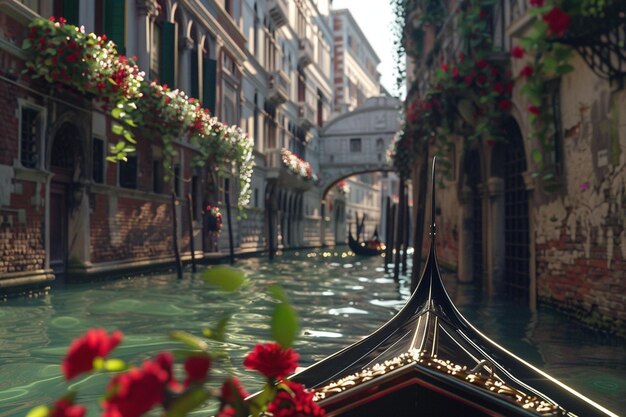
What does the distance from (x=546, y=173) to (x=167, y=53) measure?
688 cm

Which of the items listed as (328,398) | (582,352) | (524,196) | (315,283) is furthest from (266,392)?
(315,283)

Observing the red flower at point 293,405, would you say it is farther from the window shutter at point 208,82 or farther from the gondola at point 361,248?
the gondola at point 361,248

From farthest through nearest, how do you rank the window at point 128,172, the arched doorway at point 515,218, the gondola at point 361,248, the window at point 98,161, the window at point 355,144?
the window at point 355,144 < the gondola at point 361,248 < the window at point 128,172 < the window at point 98,161 < the arched doorway at point 515,218

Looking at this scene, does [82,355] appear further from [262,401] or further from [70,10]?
[70,10]

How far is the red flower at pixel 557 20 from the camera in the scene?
13.4 ft

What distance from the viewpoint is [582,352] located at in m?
4.07

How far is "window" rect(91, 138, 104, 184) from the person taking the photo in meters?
8.55

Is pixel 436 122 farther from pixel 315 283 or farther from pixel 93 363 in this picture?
pixel 93 363

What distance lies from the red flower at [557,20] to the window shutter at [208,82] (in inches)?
358

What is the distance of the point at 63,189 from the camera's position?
8.12m

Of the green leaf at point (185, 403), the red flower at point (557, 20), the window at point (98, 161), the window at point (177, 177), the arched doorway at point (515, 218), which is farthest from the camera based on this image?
the window at point (177, 177)

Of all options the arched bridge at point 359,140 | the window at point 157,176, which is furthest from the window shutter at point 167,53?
the arched bridge at point 359,140

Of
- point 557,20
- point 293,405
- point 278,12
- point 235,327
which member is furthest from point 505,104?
point 278,12

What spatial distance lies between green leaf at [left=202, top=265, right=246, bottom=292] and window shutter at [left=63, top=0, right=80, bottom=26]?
733cm
